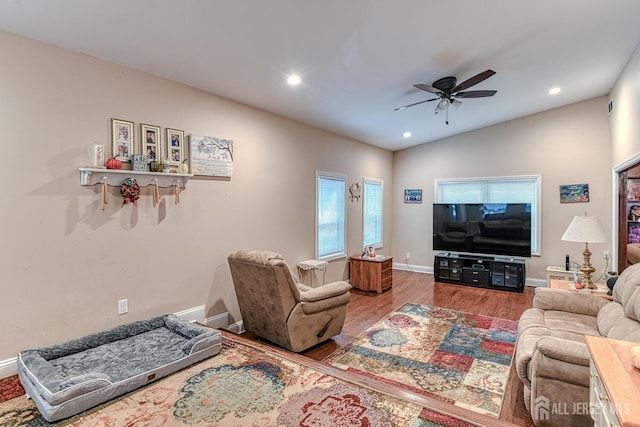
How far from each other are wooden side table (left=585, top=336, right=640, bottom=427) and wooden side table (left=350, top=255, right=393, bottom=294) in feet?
13.0

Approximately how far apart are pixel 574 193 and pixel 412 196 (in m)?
2.85

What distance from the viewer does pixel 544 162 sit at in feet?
19.3

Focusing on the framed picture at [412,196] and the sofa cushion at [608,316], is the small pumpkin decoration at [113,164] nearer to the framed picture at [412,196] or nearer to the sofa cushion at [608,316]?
the sofa cushion at [608,316]

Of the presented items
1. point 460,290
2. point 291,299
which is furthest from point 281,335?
point 460,290

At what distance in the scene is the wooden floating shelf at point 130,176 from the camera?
274 cm

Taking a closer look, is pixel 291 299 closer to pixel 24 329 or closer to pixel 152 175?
pixel 152 175

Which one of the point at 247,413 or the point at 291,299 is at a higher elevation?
the point at 291,299

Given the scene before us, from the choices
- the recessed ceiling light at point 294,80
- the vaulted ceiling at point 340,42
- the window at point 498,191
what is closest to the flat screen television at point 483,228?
the window at point 498,191

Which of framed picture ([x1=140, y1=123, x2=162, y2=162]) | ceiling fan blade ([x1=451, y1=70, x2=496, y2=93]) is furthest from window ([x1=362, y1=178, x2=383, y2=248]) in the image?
framed picture ([x1=140, y1=123, x2=162, y2=162])

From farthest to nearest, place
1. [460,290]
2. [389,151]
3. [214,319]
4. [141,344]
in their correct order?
[389,151]
[460,290]
[214,319]
[141,344]

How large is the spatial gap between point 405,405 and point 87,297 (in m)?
2.67

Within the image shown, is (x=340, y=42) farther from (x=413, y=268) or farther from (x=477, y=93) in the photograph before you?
(x=413, y=268)

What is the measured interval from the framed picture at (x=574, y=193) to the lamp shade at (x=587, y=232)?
2.68m

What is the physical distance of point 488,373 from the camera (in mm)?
2912
